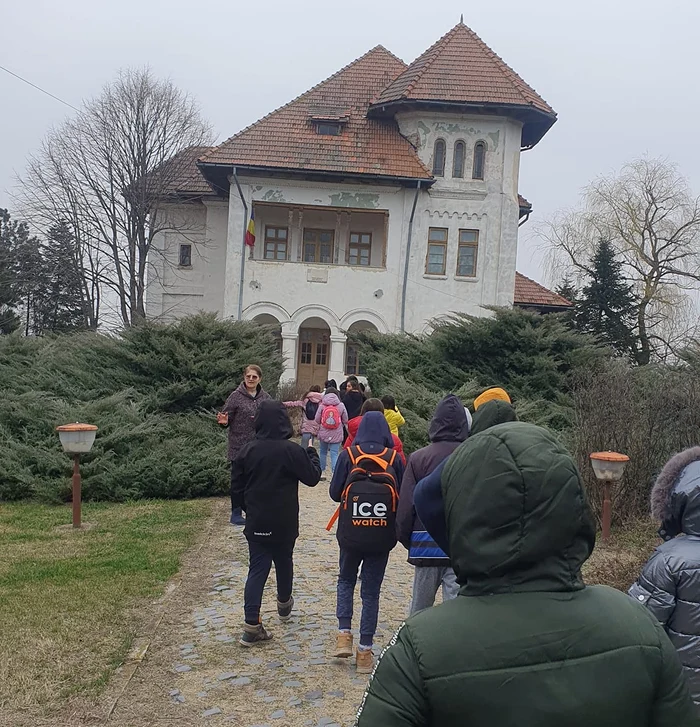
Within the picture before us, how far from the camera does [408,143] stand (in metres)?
32.8

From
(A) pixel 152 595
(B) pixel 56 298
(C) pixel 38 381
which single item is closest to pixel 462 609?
(A) pixel 152 595

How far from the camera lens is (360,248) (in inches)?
1352

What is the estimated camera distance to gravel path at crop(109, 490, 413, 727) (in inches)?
207

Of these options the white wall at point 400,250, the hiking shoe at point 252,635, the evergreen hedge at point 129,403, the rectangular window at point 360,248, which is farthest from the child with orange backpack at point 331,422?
the rectangular window at point 360,248

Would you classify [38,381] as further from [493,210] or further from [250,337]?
[493,210]

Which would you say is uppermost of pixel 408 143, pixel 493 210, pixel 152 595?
pixel 408 143

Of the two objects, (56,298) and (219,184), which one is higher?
(219,184)

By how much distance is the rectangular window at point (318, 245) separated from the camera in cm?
3375

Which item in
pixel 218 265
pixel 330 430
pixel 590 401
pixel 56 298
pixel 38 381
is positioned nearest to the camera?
pixel 590 401

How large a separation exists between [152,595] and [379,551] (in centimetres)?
299

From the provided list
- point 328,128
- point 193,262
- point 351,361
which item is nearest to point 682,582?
point 351,361

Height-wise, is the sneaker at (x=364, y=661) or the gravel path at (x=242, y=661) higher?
the sneaker at (x=364, y=661)

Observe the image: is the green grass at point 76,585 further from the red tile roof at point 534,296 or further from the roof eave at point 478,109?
the red tile roof at point 534,296

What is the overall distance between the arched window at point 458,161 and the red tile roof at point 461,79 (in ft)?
5.81
